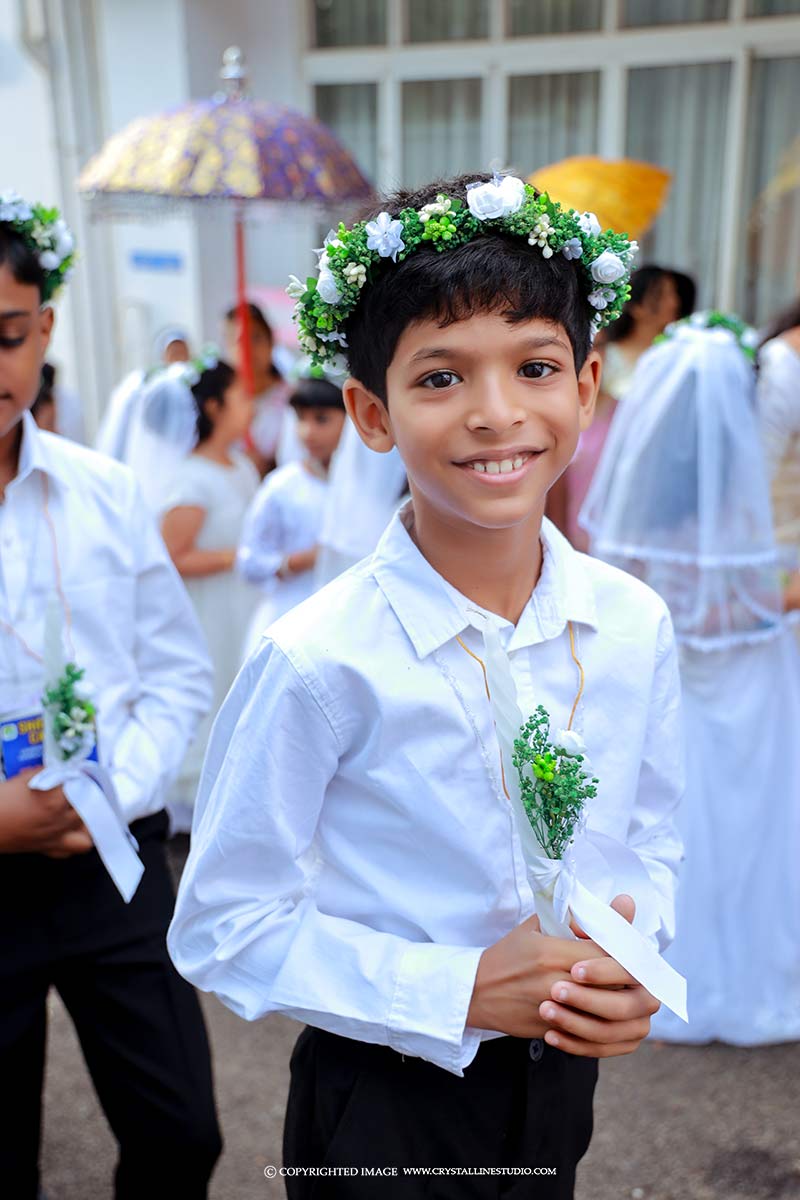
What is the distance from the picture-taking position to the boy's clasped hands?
1351 mm

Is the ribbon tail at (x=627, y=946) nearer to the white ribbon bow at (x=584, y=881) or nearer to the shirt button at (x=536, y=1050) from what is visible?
the white ribbon bow at (x=584, y=881)

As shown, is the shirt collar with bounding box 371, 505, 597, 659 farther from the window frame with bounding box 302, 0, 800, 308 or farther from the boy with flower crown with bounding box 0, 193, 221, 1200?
the window frame with bounding box 302, 0, 800, 308

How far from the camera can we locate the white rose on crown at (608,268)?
1.49 meters

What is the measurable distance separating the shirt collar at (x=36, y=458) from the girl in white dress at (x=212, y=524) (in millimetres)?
2365

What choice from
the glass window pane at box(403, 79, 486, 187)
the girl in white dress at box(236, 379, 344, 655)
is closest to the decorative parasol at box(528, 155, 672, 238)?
the girl in white dress at box(236, 379, 344, 655)

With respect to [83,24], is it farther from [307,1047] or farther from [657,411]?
[307,1047]

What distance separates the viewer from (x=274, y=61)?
796 cm

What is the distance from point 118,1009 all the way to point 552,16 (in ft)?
23.8

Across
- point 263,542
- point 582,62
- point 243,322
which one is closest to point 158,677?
point 263,542

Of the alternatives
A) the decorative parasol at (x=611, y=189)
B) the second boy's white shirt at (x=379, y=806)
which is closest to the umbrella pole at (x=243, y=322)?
the decorative parasol at (x=611, y=189)

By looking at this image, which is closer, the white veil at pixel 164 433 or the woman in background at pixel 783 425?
the woman in background at pixel 783 425

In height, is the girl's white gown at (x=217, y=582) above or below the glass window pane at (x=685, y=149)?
below

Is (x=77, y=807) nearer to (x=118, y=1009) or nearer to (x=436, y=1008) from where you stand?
(x=118, y=1009)

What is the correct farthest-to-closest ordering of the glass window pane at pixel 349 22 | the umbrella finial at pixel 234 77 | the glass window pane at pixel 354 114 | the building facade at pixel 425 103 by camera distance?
the glass window pane at pixel 354 114 < the glass window pane at pixel 349 22 < the building facade at pixel 425 103 < the umbrella finial at pixel 234 77
